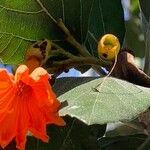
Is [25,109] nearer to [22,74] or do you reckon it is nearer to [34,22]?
[22,74]

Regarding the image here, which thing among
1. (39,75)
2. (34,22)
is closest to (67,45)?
(34,22)

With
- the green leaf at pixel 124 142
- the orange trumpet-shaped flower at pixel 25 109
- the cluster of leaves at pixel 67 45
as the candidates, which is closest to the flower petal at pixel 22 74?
the orange trumpet-shaped flower at pixel 25 109

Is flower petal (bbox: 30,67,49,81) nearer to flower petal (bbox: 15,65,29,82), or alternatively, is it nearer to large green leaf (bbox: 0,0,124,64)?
flower petal (bbox: 15,65,29,82)

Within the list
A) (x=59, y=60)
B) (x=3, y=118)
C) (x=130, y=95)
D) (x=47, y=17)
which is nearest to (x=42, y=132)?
(x=3, y=118)

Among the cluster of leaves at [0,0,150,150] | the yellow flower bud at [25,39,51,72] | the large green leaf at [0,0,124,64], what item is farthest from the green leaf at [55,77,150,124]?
the large green leaf at [0,0,124,64]

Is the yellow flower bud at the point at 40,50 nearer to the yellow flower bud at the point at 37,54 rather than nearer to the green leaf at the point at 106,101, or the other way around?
the yellow flower bud at the point at 37,54

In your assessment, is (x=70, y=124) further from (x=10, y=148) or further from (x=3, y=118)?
(x=3, y=118)
